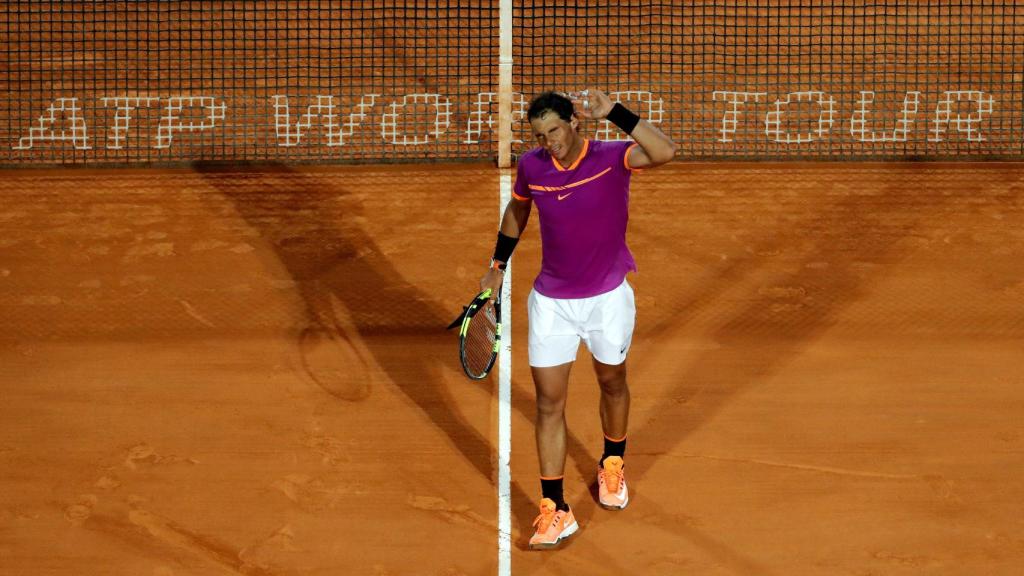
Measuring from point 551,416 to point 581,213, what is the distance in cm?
103

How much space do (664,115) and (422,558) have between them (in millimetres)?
7273

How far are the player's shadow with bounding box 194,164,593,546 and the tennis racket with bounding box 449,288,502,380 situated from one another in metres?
0.69

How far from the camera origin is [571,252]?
6.19 meters

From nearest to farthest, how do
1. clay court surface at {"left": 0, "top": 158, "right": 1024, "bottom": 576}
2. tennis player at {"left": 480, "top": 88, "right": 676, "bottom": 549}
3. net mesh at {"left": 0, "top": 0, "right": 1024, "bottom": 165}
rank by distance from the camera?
1. tennis player at {"left": 480, "top": 88, "right": 676, "bottom": 549}
2. clay court surface at {"left": 0, "top": 158, "right": 1024, "bottom": 576}
3. net mesh at {"left": 0, "top": 0, "right": 1024, "bottom": 165}

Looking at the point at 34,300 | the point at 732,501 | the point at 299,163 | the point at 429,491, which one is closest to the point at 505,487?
the point at 429,491

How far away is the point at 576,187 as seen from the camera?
20.0 feet

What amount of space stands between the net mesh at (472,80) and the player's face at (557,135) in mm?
5987

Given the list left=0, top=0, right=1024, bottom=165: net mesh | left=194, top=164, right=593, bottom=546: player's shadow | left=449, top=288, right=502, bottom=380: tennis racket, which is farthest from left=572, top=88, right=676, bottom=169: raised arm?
left=0, top=0, right=1024, bottom=165: net mesh

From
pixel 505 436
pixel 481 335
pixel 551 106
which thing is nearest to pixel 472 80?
pixel 505 436

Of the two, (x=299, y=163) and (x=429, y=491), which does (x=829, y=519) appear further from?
(x=299, y=163)

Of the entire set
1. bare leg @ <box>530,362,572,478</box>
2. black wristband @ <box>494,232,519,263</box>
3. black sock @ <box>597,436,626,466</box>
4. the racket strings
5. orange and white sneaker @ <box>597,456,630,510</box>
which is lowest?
orange and white sneaker @ <box>597,456,630,510</box>

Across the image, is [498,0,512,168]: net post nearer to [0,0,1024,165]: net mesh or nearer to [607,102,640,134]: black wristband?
[0,0,1024,165]: net mesh

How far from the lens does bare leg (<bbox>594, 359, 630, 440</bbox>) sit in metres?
6.54

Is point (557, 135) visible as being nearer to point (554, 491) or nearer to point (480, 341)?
point (480, 341)
